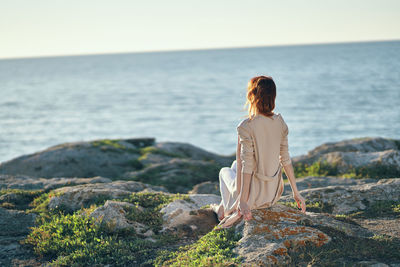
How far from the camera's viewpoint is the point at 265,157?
679 cm

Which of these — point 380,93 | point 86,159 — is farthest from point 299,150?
point 380,93

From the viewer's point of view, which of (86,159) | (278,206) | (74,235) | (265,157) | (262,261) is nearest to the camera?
(262,261)

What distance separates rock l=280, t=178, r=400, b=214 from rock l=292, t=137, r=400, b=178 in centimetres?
501

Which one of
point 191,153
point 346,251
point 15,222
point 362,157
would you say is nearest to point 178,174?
point 191,153

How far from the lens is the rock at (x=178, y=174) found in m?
15.5

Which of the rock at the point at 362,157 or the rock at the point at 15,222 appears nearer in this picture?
the rock at the point at 15,222

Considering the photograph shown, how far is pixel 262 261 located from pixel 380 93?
205 ft

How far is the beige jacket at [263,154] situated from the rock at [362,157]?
30.4 feet

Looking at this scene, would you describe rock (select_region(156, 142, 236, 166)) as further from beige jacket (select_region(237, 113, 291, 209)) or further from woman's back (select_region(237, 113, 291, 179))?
woman's back (select_region(237, 113, 291, 179))

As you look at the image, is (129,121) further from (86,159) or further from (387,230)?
(387,230)

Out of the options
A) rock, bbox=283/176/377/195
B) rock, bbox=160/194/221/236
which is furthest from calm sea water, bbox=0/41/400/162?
rock, bbox=160/194/221/236

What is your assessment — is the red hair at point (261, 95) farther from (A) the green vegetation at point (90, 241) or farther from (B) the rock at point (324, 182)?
(B) the rock at point (324, 182)

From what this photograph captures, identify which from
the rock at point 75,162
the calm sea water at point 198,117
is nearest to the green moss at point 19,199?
the rock at point 75,162

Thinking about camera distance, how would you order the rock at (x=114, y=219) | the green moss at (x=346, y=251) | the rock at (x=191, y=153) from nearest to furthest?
1. the green moss at (x=346, y=251)
2. the rock at (x=114, y=219)
3. the rock at (x=191, y=153)
